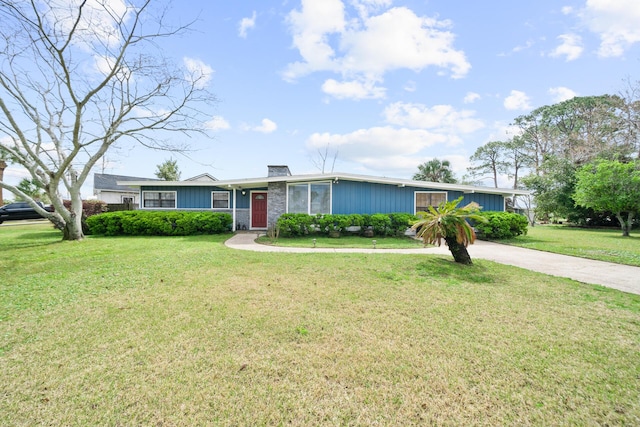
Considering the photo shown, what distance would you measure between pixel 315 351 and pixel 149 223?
12.5 meters

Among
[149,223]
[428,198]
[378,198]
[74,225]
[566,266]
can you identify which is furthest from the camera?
[428,198]

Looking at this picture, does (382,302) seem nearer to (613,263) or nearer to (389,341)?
(389,341)

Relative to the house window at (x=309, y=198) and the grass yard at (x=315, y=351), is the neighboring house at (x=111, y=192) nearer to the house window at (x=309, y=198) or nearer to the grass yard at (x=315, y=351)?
the house window at (x=309, y=198)

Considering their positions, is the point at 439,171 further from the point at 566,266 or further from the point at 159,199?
the point at 159,199

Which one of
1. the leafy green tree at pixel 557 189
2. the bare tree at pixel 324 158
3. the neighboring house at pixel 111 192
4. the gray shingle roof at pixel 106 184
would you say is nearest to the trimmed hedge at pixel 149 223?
the gray shingle roof at pixel 106 184

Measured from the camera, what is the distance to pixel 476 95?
12.1 metres

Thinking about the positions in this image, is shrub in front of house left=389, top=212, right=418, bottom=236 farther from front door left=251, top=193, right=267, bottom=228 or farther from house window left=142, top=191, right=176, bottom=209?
house window left=142, top=191, right=176, bottom=209

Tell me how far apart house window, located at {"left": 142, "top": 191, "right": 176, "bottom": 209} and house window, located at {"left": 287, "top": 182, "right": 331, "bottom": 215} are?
7.48 meters

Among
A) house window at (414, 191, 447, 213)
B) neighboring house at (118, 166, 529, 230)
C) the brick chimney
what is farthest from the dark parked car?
house window at (414, 191, 447, 213)

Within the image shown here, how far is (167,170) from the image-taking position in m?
33.6

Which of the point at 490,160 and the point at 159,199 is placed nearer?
the point at 159,199

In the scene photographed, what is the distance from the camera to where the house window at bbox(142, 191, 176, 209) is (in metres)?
15.5

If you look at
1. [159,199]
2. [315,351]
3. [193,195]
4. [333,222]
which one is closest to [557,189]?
[333,222]

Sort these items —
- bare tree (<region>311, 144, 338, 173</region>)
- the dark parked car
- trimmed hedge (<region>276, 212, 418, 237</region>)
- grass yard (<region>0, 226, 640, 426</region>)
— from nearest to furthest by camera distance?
grass yard (<region>0, 226, 640, 426</region>), trimmed hedge (<region>276, 212, 418, 237</region>), the dark parked car, bare tree (<region>311, 144, 338, 173</region>)
